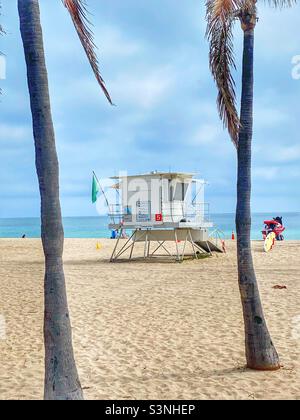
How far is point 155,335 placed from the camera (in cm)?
1035

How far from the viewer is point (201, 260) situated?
25156 mm

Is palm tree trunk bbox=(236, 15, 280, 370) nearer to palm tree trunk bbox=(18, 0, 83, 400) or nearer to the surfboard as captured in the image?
palm tree trunk bbox=(18, 0, 83, 400)

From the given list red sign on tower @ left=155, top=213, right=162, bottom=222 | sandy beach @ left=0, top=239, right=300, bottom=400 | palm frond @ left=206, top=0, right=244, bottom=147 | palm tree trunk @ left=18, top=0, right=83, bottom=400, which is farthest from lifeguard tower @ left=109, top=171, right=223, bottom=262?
palm tree trunk @ left=18, top=0, right=83, bottom=400

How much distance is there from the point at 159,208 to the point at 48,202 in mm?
18722

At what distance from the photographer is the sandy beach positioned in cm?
737

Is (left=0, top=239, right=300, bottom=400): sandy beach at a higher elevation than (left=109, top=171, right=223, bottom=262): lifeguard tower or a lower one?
lower

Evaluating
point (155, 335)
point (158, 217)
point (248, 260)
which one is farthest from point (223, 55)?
point (158, 217)

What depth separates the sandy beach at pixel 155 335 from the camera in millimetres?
7375

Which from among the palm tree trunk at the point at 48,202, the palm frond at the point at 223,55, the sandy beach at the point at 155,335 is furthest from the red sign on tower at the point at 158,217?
the palm tree trunk at the point at 48,202

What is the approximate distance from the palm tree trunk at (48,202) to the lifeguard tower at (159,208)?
18019 millimetres

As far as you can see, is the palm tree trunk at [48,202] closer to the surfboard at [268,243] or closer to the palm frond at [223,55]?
the palm frond at [223,55]

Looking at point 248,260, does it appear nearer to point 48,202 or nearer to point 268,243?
point 48,202

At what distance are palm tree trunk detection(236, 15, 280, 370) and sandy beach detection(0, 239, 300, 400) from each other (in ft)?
0.94
